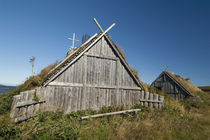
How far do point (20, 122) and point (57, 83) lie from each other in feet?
8.04

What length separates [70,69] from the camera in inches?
267

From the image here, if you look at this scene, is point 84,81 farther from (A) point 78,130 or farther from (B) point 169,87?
(B) point 169,87

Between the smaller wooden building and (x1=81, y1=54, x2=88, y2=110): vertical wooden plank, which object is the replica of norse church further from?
the smaller wooden building

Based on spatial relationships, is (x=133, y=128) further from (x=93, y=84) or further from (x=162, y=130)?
(x=93, y=84)

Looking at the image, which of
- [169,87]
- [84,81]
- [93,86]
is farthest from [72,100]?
[169,87]

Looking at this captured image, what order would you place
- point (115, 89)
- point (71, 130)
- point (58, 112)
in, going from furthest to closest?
1. point (115, 89)
2. point (58, 112)
3. point (71, 130)

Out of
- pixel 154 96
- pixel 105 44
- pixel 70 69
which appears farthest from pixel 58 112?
pixel 154 96

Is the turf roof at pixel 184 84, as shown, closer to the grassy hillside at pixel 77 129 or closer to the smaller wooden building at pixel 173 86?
the smaller wooden building at pixel 173 86

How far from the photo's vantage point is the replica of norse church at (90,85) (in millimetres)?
5930

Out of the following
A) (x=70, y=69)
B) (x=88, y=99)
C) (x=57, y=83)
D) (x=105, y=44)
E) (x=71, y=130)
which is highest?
(x=105, y=44)

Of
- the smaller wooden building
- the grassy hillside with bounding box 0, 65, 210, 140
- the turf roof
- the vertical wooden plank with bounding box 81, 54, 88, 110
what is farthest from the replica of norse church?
the turf roof

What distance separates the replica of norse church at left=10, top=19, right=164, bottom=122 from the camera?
19.5 ft

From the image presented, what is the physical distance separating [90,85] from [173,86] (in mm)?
14959

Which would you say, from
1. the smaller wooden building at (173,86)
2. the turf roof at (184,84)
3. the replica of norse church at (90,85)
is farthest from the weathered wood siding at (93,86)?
the turf roof at (184,84)
